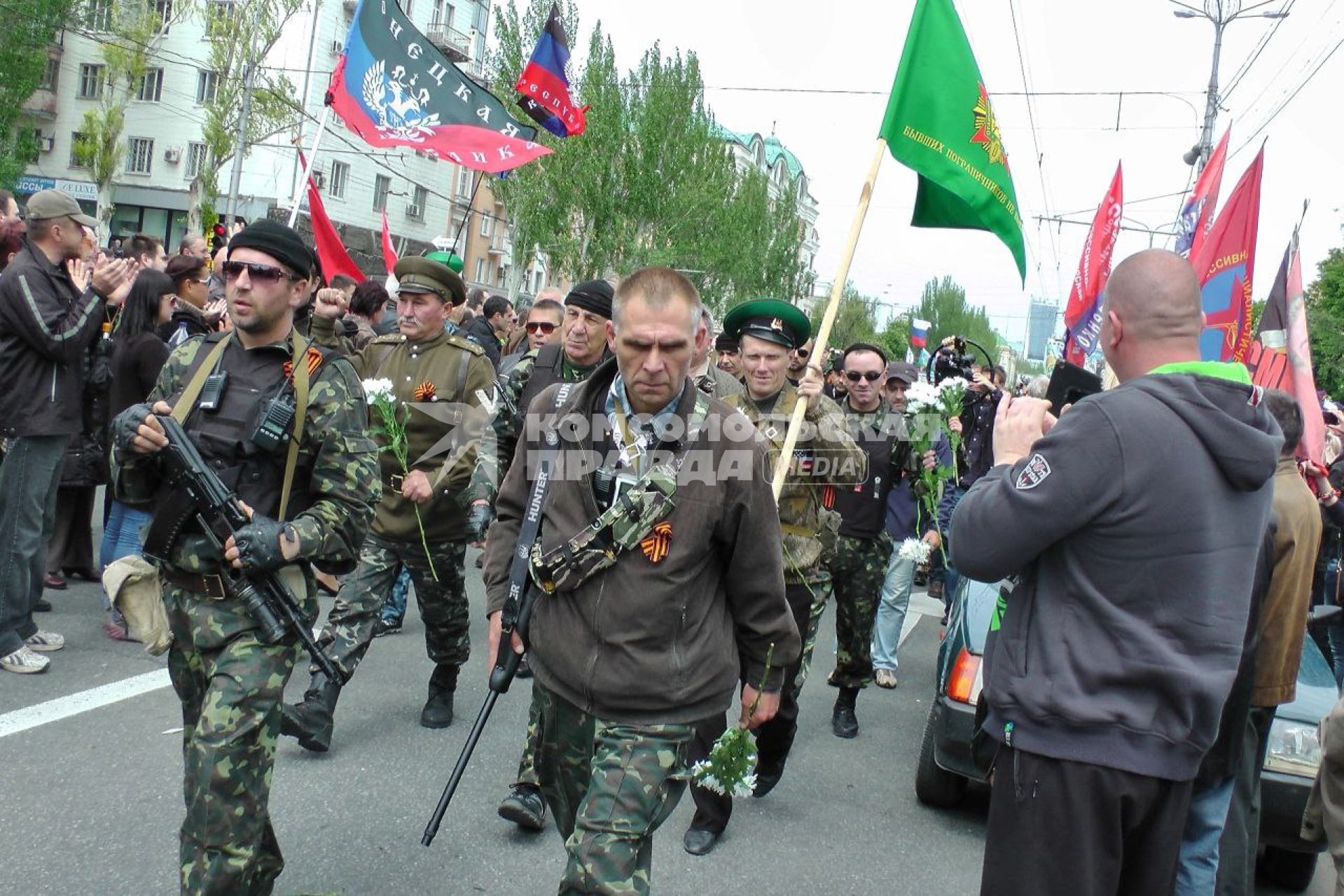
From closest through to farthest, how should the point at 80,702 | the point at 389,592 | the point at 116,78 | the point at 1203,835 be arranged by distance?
the point at 1203,835 < the point at 80,702 < the point at 389,592 < the point at 116,78

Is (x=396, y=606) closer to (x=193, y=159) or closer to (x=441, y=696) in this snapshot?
(x=441, y=696)

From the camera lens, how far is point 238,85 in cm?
4072

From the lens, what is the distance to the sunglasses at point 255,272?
144 inches

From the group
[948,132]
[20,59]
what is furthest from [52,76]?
[948,132]

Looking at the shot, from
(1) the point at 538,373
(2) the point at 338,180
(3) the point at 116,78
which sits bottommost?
(1) the point at 538,373

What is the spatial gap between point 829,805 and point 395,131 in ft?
22.4

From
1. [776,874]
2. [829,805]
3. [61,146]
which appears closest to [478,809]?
[776,874]

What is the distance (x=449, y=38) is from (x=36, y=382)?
170 ft

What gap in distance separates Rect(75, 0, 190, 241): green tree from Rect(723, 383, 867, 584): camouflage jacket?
42.5 m

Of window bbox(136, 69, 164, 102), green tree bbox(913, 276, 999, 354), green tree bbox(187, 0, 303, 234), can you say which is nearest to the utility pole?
green tree bbox(187, 0, 303, 234)

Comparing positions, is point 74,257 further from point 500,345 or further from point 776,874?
point 500,345

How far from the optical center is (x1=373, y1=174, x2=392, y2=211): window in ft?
→ 165

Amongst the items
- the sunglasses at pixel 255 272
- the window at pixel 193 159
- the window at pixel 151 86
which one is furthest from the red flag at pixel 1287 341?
the window at pixel 151 86

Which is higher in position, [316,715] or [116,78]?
[116,78]
